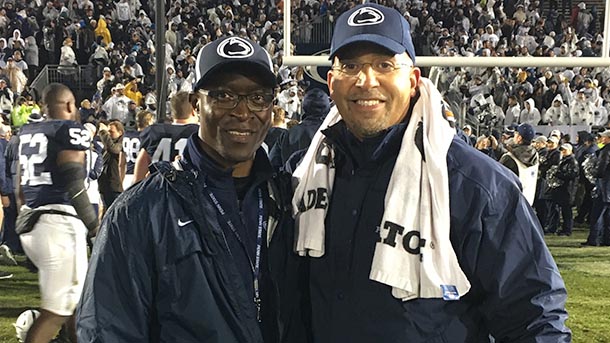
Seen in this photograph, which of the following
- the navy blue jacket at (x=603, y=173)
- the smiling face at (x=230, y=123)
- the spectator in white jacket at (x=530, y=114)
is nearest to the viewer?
the smiling face at (x=230, y=123)

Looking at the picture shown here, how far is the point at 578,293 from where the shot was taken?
727 centimetres

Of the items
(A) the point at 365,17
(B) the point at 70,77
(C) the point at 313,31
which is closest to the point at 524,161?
(C) the point at 313,31

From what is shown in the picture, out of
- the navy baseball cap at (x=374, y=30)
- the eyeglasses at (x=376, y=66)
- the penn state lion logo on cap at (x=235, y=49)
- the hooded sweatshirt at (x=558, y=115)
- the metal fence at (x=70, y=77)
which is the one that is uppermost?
the metal fence at (x=70, y=77)

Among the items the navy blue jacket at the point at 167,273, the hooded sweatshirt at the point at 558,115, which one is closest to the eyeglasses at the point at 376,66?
the navy blue jacket at the point at 167,273

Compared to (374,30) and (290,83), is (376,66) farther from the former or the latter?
(290,83)

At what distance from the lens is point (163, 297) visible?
175 cm

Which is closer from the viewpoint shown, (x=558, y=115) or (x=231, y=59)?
(x=231, y=59)

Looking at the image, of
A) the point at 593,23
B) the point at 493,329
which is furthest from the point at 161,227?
the point at 593,23

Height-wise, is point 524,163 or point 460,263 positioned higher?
point 524,163

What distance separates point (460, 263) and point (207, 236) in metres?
0.68

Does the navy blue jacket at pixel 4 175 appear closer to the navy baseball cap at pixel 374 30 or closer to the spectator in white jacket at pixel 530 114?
the navy baseball cap at pixel 374 30

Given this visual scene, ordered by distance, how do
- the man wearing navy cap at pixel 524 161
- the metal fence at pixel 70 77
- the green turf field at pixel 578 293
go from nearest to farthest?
the green turf field at pixel 578 293 < the man wearing navy cap at pixel 524 161 < the metal fence at pixel 70 77

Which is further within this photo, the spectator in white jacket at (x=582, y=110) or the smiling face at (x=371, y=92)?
the spectator in white jacket at (x=582, y=110)

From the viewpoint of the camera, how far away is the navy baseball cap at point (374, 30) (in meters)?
1.96
